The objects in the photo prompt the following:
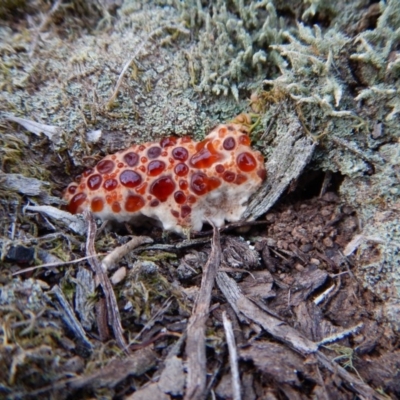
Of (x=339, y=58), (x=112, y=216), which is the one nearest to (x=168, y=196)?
(x=112, y=216)

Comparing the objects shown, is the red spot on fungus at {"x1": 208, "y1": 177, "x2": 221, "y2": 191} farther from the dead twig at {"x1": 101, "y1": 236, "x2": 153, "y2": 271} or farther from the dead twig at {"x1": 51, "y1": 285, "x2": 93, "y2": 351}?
the dead twig at {"x1": 51, "y1": 285, "x2": 93, "y2": 351}

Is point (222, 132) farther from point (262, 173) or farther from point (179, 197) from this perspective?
point (179, 197)

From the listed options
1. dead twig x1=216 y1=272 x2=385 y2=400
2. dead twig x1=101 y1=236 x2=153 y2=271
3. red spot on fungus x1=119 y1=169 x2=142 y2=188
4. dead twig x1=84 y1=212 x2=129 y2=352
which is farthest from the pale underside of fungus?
dead twig x1=216 y1=272 x2=385 y2=400

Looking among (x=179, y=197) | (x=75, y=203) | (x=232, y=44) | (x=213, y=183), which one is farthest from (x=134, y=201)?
(x=232, y=44)

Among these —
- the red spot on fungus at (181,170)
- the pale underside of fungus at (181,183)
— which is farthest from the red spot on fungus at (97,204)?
the red spot on fungus at (181,170)

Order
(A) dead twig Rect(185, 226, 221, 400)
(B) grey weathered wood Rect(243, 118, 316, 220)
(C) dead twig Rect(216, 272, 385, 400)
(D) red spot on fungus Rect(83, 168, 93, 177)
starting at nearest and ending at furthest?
(A) dead twig Rect(185, 226, 221, 400) < (C) dead twig Rect(216, 272, 385, 400) < (B) grey weathered wood Rect(243, 118, 316, 220) < (D) red spot on fungus Rect(83, 168, 93, 177)

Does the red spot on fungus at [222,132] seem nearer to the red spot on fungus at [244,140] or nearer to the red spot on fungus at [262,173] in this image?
the red spot on fungus at [244,140]
